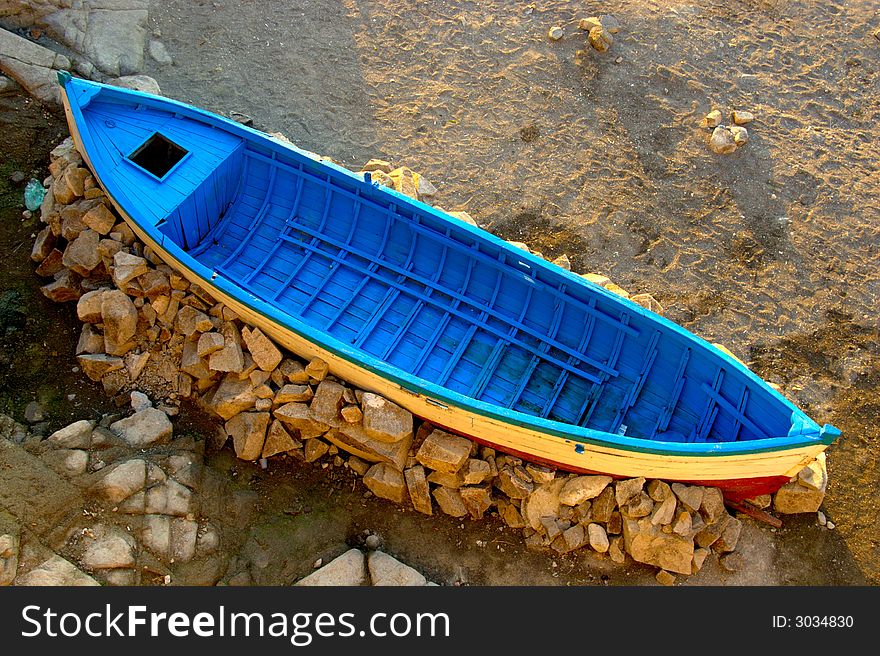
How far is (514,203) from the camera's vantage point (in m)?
14.0

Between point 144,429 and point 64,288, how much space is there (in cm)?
279

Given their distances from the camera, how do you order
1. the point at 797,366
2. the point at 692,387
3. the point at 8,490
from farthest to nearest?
the point at 797,366 → the point at 692,387 → the point at 8,490

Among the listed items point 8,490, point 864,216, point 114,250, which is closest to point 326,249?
point 114,250

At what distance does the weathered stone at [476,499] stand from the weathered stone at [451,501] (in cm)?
6

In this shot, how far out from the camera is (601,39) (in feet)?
50.4

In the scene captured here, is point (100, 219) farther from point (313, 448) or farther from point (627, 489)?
point (627, 489)

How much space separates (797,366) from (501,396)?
16.1 feet

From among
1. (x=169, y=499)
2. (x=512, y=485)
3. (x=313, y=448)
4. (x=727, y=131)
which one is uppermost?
(x=727, y=131)

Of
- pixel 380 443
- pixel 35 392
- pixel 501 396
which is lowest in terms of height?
pixel 35 392

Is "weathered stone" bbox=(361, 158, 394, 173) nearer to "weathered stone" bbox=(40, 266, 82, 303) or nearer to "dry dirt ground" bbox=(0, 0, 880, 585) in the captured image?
"dry dirt ground" bbox=(0, 0, 880, 585)

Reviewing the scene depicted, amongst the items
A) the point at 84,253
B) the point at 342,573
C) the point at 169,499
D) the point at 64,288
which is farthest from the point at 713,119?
the point at 64,288

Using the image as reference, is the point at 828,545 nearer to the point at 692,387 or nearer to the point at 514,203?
the point at 692,387

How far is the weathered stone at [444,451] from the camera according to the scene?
10.5 m

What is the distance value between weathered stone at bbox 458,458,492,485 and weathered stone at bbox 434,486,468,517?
0.97 feet
